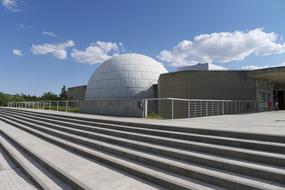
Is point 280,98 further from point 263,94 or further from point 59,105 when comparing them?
point 59,105

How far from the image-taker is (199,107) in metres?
17.8

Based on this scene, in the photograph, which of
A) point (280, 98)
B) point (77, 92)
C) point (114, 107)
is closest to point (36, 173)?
point (114, 107)

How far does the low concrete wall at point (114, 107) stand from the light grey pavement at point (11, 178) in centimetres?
717

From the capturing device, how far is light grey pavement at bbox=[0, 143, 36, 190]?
606 cm

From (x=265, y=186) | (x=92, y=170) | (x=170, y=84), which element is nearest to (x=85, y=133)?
(x=92, y=170)

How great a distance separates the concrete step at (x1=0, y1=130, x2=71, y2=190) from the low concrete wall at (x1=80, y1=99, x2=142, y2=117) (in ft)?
21.1

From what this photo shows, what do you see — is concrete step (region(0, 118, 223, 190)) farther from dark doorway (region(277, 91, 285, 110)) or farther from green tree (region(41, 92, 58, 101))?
green tree (region(41, 92, 58, 101))

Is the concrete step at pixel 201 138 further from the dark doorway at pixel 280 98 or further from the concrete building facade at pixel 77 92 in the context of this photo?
the concrete building facade at pixel 77 92

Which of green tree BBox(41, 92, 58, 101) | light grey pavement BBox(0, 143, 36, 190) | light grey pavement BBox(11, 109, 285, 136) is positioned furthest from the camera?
green tree BBox(41, 92, 58, 101)

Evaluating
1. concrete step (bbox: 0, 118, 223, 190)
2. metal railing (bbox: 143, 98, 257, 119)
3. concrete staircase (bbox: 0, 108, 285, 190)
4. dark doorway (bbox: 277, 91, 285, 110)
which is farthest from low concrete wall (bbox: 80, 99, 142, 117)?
dark doorway (bbox: 277, 91, 285, 110)

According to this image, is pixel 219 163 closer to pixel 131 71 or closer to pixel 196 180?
pixel 196 180

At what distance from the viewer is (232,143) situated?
6223mm

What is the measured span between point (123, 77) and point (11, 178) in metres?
21.9

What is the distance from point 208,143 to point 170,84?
18144 mm
